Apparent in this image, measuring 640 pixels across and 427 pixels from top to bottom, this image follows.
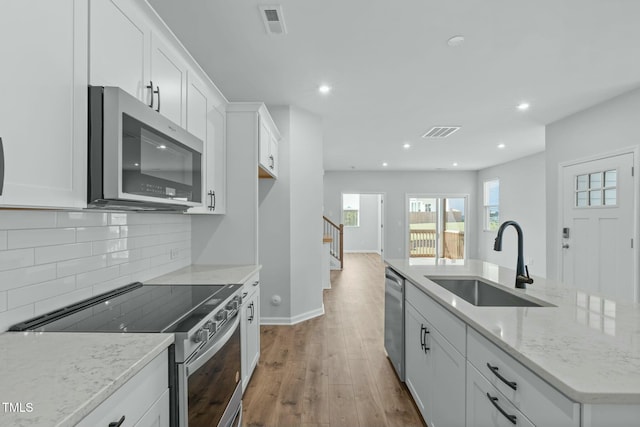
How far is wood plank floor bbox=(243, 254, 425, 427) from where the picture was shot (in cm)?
215

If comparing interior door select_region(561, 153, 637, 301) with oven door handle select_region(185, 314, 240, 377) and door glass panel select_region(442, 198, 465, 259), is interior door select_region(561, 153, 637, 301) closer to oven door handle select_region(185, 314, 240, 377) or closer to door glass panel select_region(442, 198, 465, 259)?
oven door handle select_region(185, 314, 240, 377)

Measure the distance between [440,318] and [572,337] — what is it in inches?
25.2

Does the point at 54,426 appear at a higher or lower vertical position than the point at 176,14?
lower

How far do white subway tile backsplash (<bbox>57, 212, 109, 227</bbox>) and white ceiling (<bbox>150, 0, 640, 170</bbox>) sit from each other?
145 cm

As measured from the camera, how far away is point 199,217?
9.14 feet

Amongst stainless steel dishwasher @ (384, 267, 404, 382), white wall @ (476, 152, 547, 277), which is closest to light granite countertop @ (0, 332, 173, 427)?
stainless steel dishwasher @ (384, 267, 404, 382)

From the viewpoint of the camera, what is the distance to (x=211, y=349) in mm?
1469

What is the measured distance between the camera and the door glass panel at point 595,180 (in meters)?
4.04

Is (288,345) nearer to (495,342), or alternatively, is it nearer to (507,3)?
(495,342)

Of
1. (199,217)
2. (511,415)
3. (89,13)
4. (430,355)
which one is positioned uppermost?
(89,13)

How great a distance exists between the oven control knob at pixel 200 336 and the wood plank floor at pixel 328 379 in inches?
42.4

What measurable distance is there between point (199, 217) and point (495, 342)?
2354 millimetres

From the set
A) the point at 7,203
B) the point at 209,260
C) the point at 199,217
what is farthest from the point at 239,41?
the point at 7,203

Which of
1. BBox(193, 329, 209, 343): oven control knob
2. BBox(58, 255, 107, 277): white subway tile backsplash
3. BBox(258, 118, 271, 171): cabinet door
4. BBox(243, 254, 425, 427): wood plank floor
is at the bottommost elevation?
BBox(243, 254, 425, 427): wood plank floor
